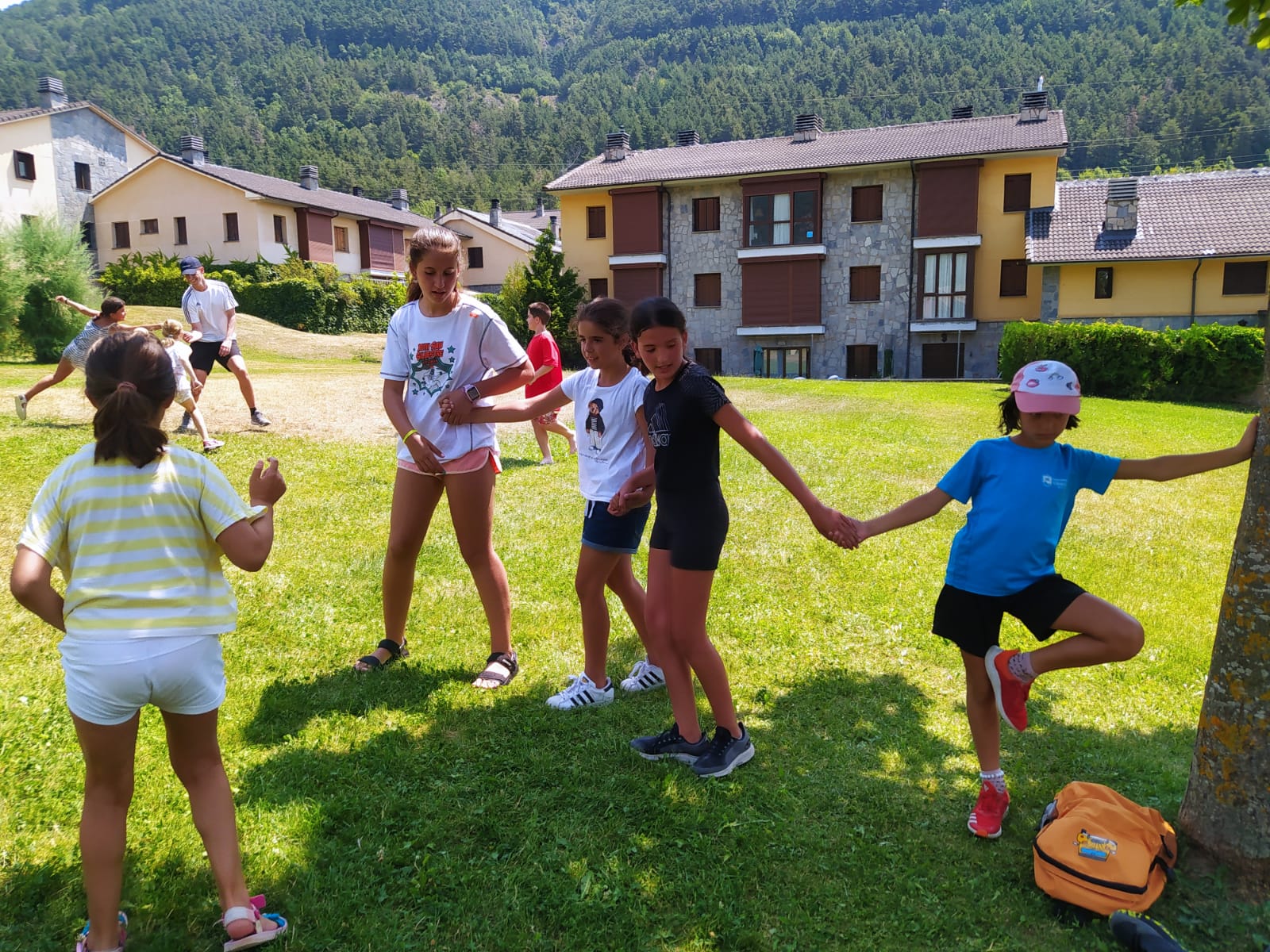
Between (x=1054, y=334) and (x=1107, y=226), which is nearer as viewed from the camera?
(x=1054, y=334)

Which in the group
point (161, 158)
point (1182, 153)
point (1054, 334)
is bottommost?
point (1054, 334)

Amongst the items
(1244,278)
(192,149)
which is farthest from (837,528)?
(192,149)

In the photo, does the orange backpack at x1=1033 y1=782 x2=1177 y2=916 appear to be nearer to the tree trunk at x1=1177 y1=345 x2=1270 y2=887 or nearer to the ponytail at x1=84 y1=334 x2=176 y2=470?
the tree trunk at x1=1177 y1=345 x2=1270 y2=887

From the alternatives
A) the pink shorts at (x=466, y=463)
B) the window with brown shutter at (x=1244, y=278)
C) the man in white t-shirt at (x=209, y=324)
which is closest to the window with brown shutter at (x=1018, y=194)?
the window with brown shutter at (x=1244, y=278)

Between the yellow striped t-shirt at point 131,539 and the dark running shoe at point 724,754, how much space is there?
2086 millimetres

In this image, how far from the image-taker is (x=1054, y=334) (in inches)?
952

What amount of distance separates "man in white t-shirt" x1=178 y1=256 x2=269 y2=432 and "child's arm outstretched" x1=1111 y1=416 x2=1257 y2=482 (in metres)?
10.5

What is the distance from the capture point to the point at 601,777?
12.6ft

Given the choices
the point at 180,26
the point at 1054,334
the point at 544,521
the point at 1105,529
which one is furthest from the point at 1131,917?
the point at 180,26

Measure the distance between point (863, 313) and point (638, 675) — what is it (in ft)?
114

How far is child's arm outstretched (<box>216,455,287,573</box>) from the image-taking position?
2586 mm

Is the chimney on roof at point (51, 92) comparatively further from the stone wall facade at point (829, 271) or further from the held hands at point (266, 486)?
the held hands at point (266, 486)

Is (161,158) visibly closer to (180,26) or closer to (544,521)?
(544,521)

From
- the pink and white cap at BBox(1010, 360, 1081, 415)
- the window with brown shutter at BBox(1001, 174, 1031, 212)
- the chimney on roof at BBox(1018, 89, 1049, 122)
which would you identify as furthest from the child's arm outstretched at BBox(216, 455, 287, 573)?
the chimney on roof at BBox(1018, 89, 1049, 122)
